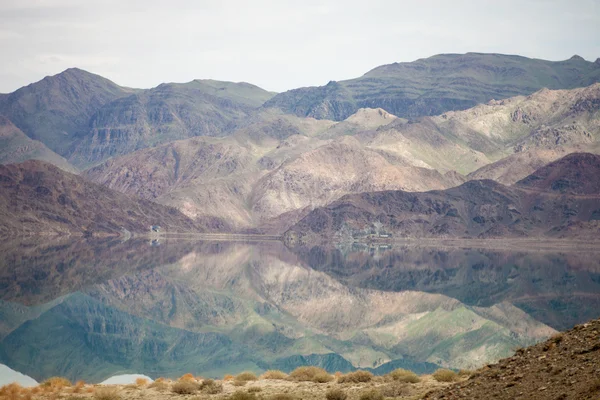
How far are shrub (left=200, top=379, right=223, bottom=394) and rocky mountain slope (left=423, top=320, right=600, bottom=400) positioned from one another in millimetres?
8740

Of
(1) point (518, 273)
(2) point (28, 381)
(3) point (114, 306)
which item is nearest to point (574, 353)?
(2) point (28, 381)

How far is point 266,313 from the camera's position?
82.9 meters

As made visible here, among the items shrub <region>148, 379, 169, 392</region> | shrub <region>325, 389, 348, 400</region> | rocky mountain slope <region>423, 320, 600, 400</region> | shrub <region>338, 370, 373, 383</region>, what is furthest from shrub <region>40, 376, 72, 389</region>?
rocky mountain slope <region>423, 320, 600, 400</region>

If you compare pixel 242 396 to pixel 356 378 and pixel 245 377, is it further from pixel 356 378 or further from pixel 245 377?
pixel 245 377

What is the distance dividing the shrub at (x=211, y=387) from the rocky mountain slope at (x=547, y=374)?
8.74m

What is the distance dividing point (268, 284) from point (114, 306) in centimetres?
3430

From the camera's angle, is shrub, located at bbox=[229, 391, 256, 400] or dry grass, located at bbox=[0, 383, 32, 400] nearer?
shrub, located at bbox=[229, 391, 256, 400]

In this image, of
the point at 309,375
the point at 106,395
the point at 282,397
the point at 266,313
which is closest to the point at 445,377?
the point at 309,375

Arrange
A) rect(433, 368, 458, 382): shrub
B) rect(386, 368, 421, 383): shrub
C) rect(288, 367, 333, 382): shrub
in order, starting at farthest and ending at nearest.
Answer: rect(288, 367, 333, 382): shrub < rect(386, 368, 421, 383): shrub < rect(433, 368, 458, 382): shrub

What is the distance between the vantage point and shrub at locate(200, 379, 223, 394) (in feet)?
88.5

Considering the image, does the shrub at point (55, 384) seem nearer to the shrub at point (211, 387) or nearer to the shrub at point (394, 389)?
the shrub at point (211, 387)

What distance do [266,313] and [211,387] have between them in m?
56.0

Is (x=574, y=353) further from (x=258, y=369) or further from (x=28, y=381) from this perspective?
(x=258, y=369)

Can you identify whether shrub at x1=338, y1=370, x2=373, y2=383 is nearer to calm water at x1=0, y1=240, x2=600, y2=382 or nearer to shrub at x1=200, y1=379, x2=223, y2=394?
shrub at x1=200, y1=379, x2=223, y2=394
